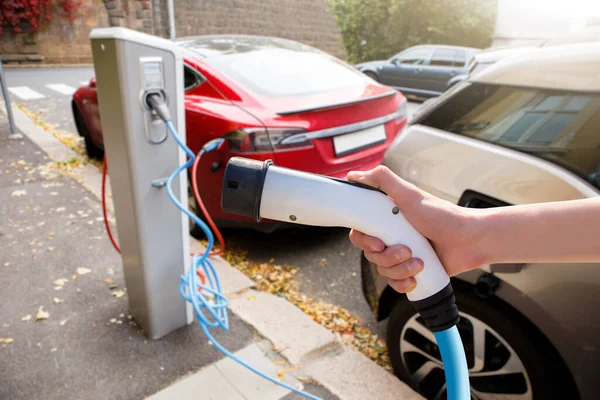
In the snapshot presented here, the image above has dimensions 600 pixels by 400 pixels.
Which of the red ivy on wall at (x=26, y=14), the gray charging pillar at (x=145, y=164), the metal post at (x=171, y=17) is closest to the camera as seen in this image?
the gray charging pillar at (x=145, y=164)

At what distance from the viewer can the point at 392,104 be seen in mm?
3938

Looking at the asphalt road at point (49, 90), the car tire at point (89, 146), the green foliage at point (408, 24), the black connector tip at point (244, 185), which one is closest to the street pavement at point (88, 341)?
the black connector tip at point (244, 185)

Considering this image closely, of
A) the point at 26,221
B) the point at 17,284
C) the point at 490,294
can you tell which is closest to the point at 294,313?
the point at 490,294

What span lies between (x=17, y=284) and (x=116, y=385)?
1.28m

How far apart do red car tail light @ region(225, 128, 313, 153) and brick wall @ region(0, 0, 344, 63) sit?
19.5 metres

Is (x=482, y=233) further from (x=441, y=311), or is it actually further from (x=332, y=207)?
(x=332, y=207)

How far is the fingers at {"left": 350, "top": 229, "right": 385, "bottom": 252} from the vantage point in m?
0.85

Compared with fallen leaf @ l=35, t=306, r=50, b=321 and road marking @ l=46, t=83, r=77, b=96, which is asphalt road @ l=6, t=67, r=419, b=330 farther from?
road marking @ l=46, t=83, r=77, b=96

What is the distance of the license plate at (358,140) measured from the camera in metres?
3.39

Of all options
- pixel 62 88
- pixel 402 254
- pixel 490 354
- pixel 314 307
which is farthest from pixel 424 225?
pixel 62 88

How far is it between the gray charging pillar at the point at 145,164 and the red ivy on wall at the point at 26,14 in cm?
2036

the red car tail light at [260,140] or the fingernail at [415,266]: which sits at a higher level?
the fingernail at [415,266]

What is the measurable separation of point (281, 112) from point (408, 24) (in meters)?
17.0

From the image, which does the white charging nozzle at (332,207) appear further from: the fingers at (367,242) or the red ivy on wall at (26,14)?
the red ivy on wall at (26,14)
